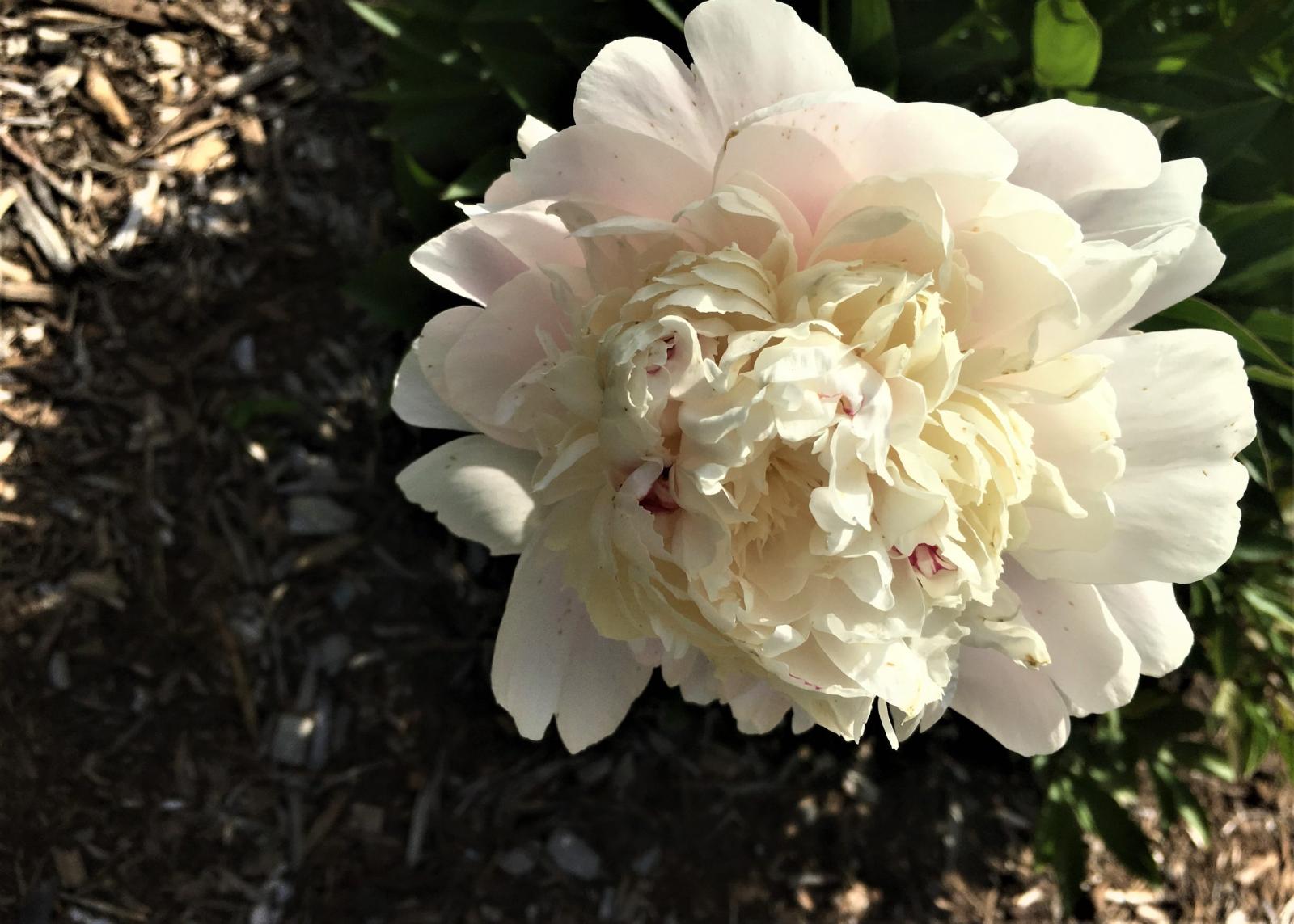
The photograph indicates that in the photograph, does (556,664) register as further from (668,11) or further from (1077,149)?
(668,11)

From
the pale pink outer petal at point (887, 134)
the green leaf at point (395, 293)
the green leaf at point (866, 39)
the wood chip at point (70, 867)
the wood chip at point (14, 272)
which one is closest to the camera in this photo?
the pale pink outer petal at point (887, 134)

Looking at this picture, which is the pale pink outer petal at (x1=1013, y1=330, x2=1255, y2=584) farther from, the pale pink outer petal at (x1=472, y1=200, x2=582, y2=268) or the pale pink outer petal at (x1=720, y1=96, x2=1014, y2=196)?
the pale pink outer petal at (x1=472, y1=200, x2=582, y2=268)

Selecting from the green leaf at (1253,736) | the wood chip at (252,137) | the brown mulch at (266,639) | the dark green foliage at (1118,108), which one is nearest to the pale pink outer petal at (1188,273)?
the dark green foliage at (1118,108)

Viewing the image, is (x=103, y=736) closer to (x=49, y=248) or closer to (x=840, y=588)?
(x=49, y=248)

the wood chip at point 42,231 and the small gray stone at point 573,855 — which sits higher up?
the wood chip at point 42,231

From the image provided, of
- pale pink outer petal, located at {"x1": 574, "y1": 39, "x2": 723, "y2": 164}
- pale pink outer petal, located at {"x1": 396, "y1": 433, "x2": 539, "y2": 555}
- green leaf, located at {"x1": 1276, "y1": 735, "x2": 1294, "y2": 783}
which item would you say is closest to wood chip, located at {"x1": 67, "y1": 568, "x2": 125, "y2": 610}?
pale pink outer petal, located at {"x1": 396, "y1": 433, "x2": 539, "y2": 555}

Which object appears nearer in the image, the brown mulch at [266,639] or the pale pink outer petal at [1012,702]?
the pale pink outer petal at [1012,702]

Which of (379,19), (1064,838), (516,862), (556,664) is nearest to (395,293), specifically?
(379,19)

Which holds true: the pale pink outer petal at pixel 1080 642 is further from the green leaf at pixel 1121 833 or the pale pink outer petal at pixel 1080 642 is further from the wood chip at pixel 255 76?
the wood chip at pixel 255 76
